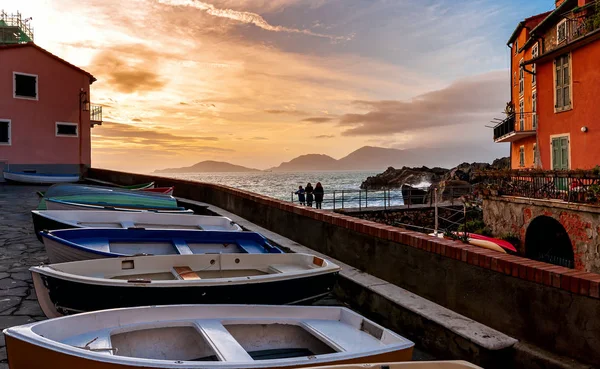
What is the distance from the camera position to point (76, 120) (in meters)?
29.1

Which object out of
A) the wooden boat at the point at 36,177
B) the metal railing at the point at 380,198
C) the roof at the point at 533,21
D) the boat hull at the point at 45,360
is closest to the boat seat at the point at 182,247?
the boat hull at the point at 45,360

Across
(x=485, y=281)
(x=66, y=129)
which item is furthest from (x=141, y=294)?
(x=66, y=129)

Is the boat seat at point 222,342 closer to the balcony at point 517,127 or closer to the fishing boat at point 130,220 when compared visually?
the fishing boat at point 130,220

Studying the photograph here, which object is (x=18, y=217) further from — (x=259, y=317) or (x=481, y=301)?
(x=481, y=301)

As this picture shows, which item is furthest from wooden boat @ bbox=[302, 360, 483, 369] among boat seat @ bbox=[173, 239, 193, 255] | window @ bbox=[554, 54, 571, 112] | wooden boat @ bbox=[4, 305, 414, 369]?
window @ bbox=[554, 54, 571, 112]

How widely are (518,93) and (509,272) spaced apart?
99.4ft

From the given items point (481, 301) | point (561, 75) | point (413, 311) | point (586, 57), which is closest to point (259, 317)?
point (413, 311)

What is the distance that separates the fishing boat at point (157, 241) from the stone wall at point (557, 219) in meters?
12.1

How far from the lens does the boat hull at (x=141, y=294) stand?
406cm

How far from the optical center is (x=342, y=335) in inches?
138

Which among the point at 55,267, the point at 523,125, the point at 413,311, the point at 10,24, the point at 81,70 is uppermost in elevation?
the point at 10,24

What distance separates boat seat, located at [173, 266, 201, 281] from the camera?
4707mm

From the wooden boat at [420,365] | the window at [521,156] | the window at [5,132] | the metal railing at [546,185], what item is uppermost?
the window at [5,132]

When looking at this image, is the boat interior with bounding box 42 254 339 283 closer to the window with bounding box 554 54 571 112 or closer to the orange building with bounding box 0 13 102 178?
the window with bounding box 554 54 571 112
